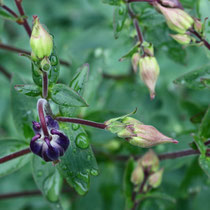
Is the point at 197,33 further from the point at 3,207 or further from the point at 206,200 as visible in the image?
the point at 3,207

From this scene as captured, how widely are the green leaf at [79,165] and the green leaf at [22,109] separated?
0.43 m

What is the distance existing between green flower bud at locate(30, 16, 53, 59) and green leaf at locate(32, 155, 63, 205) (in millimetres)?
672

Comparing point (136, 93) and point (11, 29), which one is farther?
point (11, 29)

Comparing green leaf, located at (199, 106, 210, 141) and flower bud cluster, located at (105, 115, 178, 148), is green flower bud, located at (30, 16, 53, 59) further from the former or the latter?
green leaf, located at (199, 106, 210, 141)

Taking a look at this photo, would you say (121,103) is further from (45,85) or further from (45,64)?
(45,64)

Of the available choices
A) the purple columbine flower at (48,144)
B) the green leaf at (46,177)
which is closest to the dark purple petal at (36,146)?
the purple columbine flower at (48,144)

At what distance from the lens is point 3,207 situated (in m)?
3.17

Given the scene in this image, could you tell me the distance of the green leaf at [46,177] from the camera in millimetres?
1926

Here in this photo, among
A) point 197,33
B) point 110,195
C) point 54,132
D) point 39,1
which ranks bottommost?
point 110,195

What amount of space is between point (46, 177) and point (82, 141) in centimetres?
40

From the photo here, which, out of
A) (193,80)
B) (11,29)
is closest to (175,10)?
(193,80)

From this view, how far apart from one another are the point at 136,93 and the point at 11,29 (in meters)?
1.97

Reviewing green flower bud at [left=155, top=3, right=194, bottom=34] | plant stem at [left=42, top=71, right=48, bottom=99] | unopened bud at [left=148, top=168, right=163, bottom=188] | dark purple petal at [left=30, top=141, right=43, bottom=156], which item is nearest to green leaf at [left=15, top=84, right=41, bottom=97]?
plant stem at [left=42, top=71, right=48, bottom=99]

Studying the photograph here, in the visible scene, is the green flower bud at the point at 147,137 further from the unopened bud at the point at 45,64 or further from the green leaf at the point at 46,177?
the green leaf at the point at 46,177
